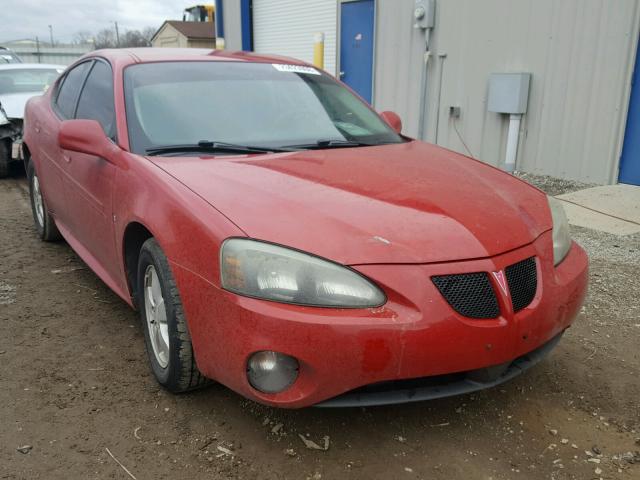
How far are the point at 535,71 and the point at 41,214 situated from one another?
5.88 m

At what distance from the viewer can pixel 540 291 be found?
2227 millimetres

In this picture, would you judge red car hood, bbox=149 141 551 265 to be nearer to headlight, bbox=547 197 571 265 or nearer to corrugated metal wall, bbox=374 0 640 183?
headlight, bbox=547 197 571 265

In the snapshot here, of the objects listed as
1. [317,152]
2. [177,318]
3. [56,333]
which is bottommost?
[56,333]

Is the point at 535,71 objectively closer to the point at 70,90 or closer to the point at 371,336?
the point at 70,90

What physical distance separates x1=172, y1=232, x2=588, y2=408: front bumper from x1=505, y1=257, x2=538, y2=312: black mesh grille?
3 centimetres

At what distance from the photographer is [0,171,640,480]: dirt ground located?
218 cm

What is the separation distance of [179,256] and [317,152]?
103 centimetres

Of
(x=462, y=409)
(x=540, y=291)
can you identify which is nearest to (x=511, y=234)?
(x=540, y=291)

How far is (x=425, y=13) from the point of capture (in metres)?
8.39

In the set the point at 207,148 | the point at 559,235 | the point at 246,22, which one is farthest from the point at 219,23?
the point at 559,235

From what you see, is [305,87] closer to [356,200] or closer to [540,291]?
[356,200]

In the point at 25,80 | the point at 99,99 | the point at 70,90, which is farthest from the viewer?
the point at 25,80

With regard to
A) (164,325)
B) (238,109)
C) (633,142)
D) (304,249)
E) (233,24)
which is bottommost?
(164,325)

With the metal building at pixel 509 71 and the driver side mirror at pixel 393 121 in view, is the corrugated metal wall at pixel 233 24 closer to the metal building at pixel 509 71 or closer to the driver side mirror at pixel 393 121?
the metal building at pixel 509 71
